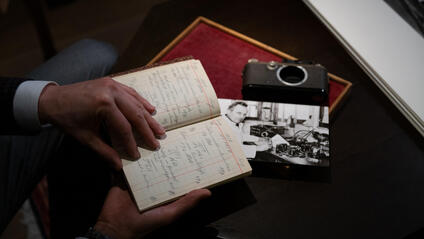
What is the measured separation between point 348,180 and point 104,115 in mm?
545

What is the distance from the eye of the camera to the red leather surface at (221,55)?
0.96 m

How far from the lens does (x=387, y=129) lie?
877 mm

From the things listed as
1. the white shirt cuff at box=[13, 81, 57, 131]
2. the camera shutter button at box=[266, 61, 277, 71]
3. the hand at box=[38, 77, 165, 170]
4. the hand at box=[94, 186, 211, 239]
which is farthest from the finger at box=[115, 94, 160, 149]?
the camera shutter button at box=[266, 61, 277, 71]

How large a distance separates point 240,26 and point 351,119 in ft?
1.41

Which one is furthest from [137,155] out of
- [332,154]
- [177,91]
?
[332,154]

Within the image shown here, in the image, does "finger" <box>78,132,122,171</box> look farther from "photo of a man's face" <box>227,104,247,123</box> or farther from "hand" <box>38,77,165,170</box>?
"photo of a man's face" <box>227,104,247,123</box>

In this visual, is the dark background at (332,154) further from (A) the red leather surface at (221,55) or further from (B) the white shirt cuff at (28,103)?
(B) the white shirt cuff at (28,103)

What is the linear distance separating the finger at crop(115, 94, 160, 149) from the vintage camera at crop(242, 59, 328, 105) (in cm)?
28

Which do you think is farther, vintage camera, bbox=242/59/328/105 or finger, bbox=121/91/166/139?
vintage camera, bbox=242/59/328/105

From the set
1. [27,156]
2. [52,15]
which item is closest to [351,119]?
[27,156]

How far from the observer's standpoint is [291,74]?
938 mm

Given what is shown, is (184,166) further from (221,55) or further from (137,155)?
(221,55)

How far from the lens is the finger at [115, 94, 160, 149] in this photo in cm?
77

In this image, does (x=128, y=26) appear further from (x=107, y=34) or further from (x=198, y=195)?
(x=198, y=195)
